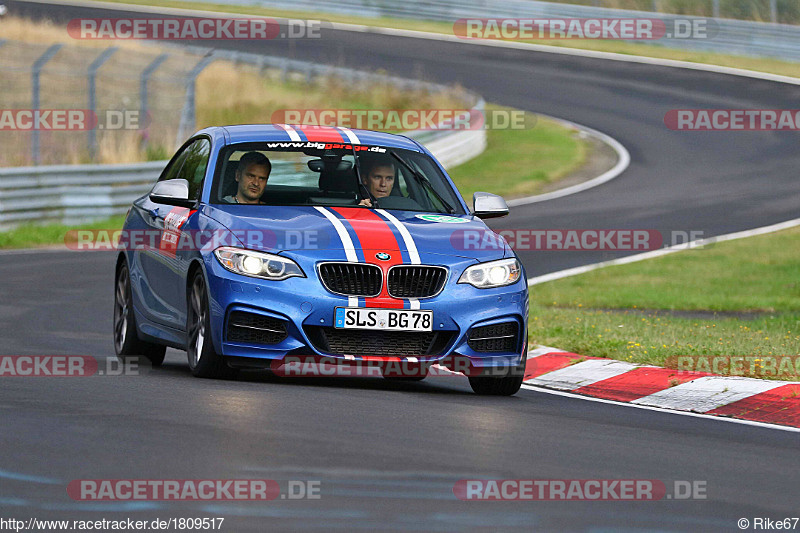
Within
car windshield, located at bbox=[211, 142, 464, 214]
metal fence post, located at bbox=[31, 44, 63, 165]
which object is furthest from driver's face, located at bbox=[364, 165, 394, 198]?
metal fence post, located at bbox=[31, 44, 63, 165]

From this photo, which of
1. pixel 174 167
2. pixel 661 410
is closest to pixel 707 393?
pixel 661 410

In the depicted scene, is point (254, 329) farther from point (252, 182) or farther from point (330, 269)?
point (252, 182)

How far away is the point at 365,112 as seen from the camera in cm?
3753

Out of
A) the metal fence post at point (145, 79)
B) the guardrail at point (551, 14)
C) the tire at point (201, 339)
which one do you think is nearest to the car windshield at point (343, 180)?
the tire at point (201, 339)

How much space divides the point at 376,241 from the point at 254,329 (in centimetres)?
93

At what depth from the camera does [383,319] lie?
9.59 meters

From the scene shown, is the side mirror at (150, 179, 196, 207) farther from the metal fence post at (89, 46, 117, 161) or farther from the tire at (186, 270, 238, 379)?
the metal fence post at (89, 46, 117, 161)

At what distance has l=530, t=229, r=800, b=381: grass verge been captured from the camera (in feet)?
40.0

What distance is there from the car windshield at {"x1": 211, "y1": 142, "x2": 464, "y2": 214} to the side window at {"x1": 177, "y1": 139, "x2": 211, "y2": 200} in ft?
0.75

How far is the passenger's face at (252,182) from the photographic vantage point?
10.6 m

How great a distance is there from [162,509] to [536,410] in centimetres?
377

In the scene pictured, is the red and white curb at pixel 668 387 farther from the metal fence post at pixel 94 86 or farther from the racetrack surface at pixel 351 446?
the metal fence post at pixel 94 86

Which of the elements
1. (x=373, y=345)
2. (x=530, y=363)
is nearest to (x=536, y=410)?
(x=373, y=345)

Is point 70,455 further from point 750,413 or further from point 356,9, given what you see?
point 356,9
